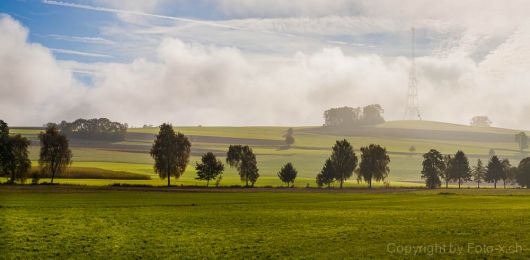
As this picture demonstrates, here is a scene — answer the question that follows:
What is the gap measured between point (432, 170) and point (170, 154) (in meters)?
79.5

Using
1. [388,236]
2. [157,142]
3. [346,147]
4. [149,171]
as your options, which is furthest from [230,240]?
[149,171]

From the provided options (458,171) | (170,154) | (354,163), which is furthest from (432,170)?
(170,154)

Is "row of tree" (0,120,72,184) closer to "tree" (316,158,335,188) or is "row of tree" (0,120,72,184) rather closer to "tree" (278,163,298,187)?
"tree" (278,163,298,187)

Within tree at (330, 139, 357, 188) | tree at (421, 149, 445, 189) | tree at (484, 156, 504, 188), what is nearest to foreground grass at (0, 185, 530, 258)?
tree at (330, 139, 357, 188)

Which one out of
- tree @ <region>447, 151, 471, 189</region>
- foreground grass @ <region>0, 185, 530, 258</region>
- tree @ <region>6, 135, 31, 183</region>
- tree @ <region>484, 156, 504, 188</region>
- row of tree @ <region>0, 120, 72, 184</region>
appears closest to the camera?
foreground grass @ <region>0, 185, 530, 258</region>

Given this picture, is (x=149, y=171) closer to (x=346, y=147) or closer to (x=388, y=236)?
(x=346, y=147)

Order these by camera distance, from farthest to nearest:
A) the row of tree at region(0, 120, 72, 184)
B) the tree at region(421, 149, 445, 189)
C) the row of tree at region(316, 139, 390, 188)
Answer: the tree at region(421, 149, 445, 189), the row of tree at region(316, 139, 390, 188), the row of tree at region(0, 120, 72, 184)

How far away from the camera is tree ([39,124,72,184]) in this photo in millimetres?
124812

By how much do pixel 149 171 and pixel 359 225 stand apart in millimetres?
138254

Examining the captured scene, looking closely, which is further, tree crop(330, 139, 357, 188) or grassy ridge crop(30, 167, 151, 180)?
tree crop(330, 139, 357, 188)

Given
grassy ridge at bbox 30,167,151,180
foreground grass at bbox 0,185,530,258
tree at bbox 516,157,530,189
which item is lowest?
foreground grass at bbox 0,185,530,258

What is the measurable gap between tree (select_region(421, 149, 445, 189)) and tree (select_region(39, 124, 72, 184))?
10202 centimetres

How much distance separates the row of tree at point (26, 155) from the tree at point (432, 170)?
4039 inches

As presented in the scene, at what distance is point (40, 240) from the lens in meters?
36.8
